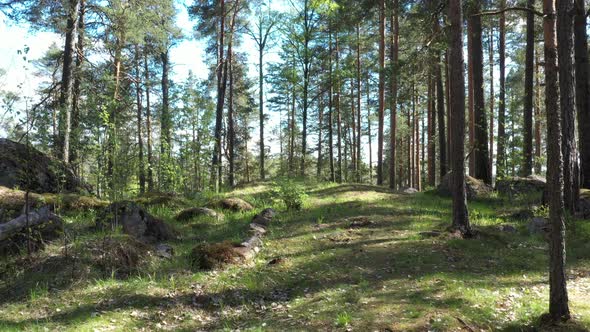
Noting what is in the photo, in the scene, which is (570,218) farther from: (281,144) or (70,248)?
(281,144)

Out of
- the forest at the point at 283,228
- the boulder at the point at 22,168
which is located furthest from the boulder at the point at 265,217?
the boulder at the point at 22,168

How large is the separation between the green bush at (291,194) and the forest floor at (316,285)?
235 centimetres

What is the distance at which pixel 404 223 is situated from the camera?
33.5 ft

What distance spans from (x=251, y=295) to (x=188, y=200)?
8.66 metres

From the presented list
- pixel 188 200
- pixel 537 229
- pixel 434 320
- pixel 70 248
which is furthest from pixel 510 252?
pixel 188 200

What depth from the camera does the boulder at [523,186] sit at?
521 inches

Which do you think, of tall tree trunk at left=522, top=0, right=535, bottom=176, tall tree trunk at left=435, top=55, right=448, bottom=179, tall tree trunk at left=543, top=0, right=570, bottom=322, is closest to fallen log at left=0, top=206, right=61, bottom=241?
tall tree trunk at left=543, top=0, right=570, bottom=322

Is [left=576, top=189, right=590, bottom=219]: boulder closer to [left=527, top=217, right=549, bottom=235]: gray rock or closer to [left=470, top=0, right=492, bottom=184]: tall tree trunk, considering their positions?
[left=527, top=217, right=549, bottom=235]: gray rock

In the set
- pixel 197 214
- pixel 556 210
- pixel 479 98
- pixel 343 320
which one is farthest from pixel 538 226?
pixel 197 214

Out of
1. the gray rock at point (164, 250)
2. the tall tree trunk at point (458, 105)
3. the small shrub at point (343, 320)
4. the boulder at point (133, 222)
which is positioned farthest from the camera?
the tall tree trunk at point (458, 105)

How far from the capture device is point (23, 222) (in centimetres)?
689

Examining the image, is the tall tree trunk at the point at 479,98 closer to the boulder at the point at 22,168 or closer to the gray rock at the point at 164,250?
the gray rock at the point at 164,250

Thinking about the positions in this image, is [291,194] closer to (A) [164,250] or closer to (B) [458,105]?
(A) [164,250]

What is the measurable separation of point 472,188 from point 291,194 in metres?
6.42
